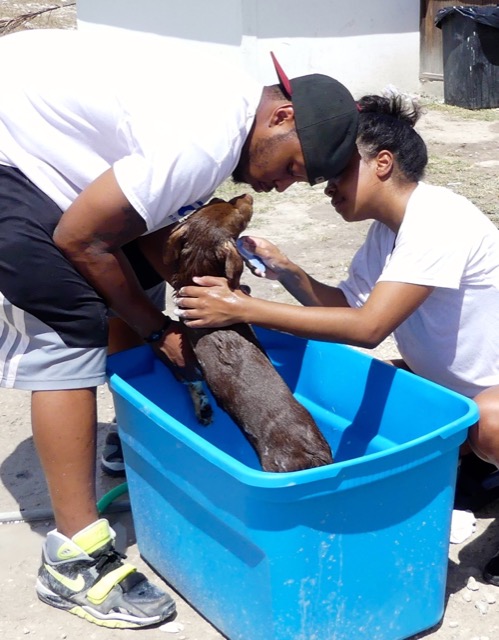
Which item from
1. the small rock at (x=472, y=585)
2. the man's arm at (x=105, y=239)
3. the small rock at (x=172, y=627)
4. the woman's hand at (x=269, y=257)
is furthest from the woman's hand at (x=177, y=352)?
the small rock at (x=472, y=585)

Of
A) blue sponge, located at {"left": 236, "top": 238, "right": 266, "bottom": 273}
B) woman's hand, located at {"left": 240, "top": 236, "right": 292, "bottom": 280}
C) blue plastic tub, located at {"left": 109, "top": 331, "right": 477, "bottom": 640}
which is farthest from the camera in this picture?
woman's hand, located at {"left": 240, "top": 236, "right": 292, "bottom": 280}

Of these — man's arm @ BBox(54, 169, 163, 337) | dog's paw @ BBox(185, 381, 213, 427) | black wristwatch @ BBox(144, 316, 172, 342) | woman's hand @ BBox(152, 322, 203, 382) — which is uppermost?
man's arm @ BBox(54, 169, 163, 337)

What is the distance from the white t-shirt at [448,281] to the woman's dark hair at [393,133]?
91mm

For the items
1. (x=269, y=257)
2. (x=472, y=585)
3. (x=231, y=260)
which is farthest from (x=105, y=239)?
(x=472, y=585)

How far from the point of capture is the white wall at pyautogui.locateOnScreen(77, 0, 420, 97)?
959 cm

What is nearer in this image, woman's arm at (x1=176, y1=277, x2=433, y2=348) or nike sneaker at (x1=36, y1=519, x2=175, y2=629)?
woman's arm at (x1=176, y1=277, x2=433, y2=348)

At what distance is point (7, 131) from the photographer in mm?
2820

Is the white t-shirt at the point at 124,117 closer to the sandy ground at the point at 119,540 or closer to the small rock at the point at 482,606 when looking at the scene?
the sandy ground at the point at 119,540

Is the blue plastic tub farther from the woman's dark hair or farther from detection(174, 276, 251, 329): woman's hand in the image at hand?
the woman's dark hair

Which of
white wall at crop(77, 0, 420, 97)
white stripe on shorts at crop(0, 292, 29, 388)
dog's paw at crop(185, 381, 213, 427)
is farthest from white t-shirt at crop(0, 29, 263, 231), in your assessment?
white wall at crop(77, 0, 420, 97)

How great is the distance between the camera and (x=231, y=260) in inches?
117

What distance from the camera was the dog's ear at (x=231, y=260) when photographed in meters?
2.96

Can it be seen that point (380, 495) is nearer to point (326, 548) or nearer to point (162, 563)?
Result: point (326, 548)

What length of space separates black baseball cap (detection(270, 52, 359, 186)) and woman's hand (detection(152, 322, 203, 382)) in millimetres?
705
